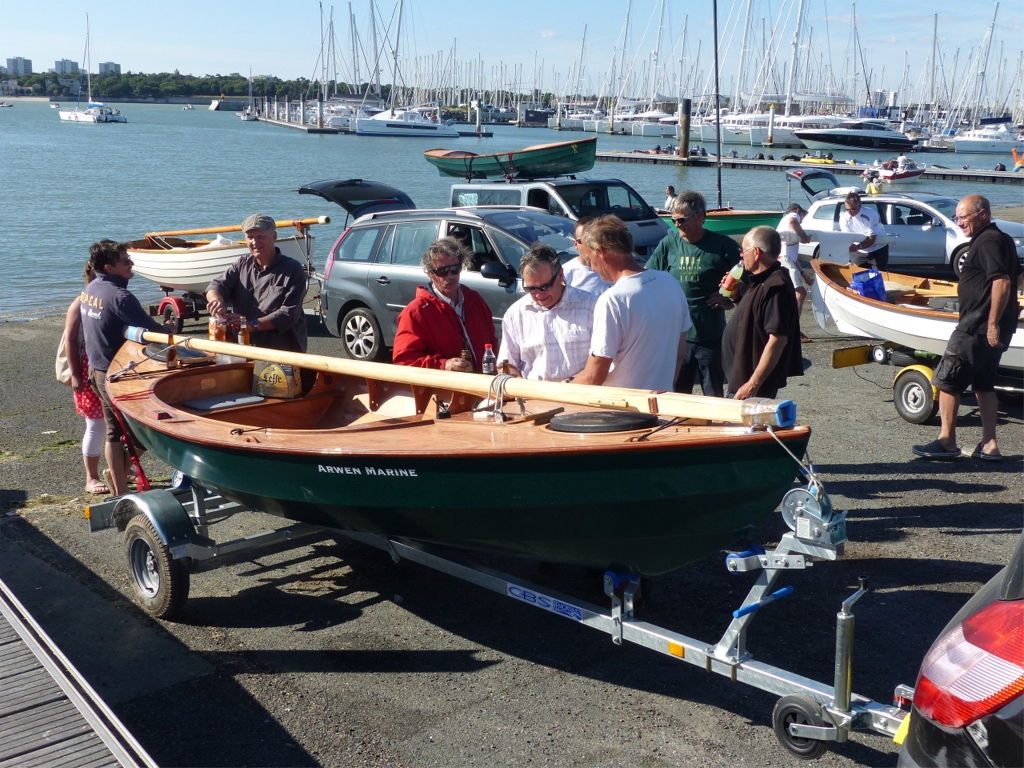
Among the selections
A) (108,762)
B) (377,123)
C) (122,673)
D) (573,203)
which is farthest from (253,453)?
(377,123)

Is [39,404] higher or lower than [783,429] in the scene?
lower

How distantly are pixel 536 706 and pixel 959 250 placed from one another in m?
5.92

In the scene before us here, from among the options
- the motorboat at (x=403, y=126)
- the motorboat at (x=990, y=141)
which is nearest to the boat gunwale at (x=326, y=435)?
the motorboat at (x=990, y=141)

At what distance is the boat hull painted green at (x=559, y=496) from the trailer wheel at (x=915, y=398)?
4.98m

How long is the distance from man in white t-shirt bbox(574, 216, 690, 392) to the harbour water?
15.2m

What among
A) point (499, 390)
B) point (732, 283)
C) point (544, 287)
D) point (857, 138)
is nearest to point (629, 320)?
point (544, 287)

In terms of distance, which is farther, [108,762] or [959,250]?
[959,250]

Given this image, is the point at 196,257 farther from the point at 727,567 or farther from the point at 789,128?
the point at 789,128

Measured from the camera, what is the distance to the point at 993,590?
2414 mm

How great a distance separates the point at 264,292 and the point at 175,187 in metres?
43.5

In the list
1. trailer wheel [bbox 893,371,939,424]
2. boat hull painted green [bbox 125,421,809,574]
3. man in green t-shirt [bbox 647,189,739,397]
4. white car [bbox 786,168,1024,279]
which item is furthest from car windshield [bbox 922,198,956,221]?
boat hull painted green [bbox 125,421,809,574]

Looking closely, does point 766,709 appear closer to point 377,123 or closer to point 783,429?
point 783,429

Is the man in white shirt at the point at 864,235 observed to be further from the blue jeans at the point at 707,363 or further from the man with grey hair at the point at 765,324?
the man with grey hair at the point at 765,324

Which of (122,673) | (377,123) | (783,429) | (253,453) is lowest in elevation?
(122,673)
